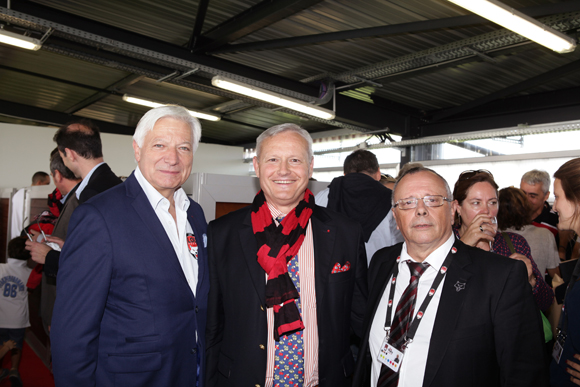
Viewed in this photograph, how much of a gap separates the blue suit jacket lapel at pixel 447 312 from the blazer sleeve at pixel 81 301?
3.73 ft

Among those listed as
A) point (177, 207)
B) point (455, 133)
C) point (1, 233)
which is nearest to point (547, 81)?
point (455, 133)

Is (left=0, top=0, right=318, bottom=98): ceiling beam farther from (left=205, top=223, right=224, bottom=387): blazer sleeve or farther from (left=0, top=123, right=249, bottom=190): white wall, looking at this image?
(left=205, top=223, right=224, bottom=387): blazer sleeve

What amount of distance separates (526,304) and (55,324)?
1620 millimetres

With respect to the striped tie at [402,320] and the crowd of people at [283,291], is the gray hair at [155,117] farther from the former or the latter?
the striped tie at [402,320]

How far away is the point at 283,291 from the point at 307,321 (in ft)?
0.60

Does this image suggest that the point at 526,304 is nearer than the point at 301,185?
Yes

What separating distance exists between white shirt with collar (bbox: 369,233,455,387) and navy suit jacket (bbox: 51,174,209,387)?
0.73 metres

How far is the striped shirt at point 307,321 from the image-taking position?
65.3 inches

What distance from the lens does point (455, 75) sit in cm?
709

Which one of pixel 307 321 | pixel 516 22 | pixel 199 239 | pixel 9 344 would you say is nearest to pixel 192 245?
pixel 199 239

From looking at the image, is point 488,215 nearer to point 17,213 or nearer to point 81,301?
point 81,301

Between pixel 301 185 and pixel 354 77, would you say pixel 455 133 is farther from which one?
pixel 301 185

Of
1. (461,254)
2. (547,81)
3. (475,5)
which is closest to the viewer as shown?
(461,254)

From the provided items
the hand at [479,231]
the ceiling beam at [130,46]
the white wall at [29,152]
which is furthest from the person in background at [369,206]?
the white wall at [29,152]
